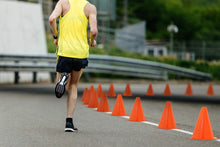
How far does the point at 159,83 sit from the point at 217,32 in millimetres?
84351

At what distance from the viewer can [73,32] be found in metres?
8.44

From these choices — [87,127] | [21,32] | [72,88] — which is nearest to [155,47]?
[21,32]

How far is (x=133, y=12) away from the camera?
95.6 metres

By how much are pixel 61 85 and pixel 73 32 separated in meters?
0.89

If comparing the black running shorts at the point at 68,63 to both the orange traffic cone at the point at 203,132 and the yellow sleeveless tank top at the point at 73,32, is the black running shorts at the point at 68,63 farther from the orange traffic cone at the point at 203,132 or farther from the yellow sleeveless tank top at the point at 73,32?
the orange traffic cone at the point at 203,132

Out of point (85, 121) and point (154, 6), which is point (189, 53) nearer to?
point (85, 121)

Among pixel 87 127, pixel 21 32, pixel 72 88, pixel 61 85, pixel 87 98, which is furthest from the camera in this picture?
pixel 21 32

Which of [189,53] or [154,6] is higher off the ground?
[154,6]

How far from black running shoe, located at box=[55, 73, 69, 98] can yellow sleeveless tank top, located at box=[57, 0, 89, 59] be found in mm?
390

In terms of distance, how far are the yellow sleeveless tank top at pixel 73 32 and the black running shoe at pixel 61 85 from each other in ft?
1.28

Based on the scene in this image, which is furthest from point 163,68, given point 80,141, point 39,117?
point 80,141

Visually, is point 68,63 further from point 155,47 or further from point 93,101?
point 155,47

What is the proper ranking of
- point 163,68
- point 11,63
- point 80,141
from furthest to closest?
point 163,68 < point 11,63 < point 80,141

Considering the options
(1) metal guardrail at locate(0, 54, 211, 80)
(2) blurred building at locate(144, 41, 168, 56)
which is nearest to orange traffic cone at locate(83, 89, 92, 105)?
(1) metal guardrail at locate(0, 54, 211, 80)
